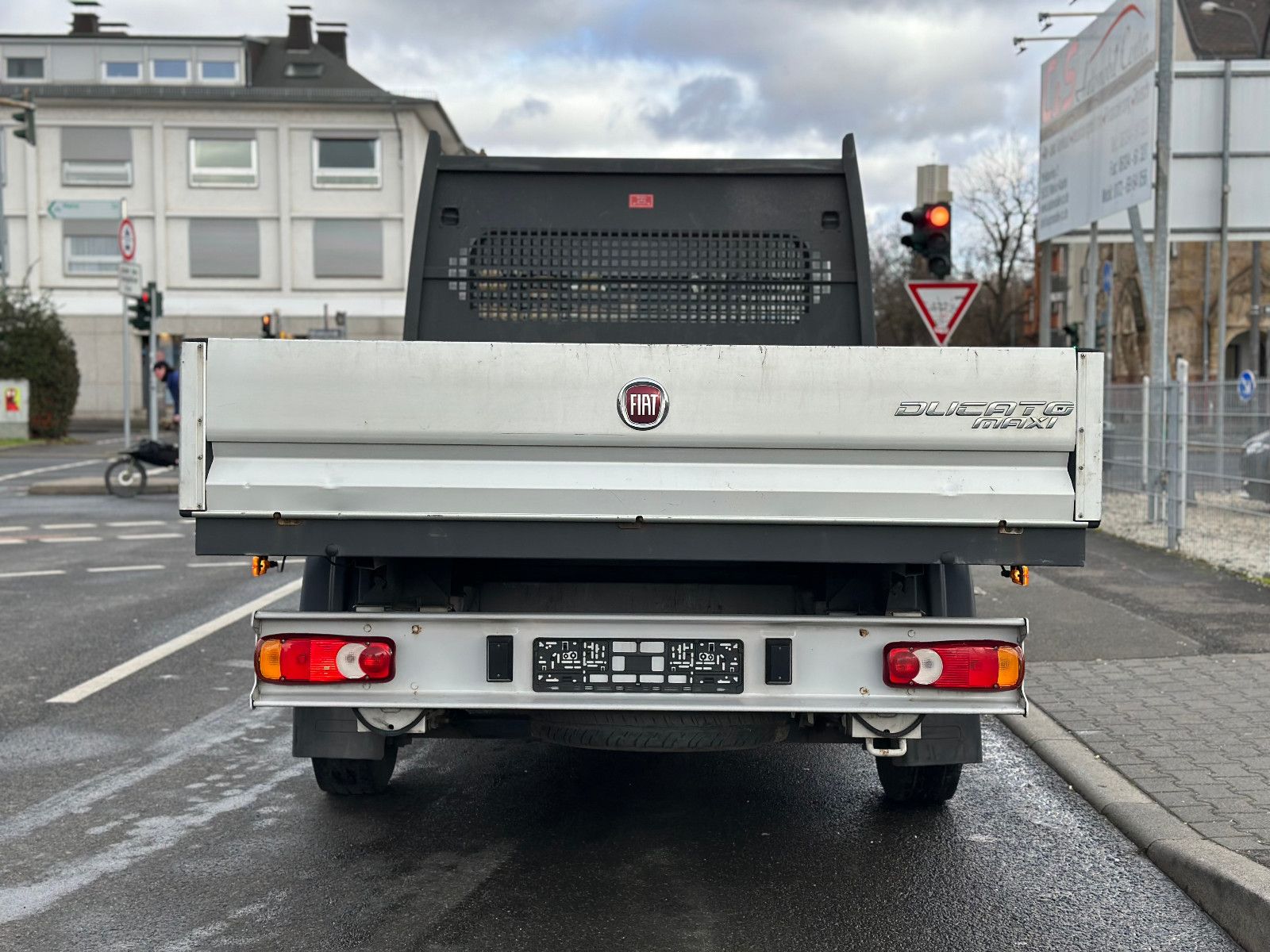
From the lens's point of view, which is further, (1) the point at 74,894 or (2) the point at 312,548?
(1) the point at 74,894

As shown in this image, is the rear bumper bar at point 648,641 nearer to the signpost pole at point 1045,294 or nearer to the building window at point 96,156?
the signpost pole at point 1045,294

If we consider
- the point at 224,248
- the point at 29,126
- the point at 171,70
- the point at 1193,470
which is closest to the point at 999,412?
the point at 1193,470

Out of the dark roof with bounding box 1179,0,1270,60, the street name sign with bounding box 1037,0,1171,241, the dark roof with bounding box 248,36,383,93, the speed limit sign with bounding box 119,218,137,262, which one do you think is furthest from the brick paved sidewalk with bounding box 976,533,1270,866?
the dark roof with bounding box 1179,0,1270,60

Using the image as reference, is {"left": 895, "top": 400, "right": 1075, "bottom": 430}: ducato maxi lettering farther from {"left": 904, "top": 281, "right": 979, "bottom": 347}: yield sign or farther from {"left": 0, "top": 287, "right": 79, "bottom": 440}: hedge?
{"left": 0, "top": 287, "right": 79, "bottom": 440}: hedge

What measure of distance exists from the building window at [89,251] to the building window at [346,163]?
7950 mm

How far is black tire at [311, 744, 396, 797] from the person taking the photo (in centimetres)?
526

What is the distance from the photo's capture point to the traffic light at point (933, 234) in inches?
578

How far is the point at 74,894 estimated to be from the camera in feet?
14.5

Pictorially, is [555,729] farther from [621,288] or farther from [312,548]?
[621,288]

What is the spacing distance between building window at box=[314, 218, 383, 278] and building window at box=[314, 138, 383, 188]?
1385mm

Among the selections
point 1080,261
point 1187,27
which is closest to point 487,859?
point 1187,27

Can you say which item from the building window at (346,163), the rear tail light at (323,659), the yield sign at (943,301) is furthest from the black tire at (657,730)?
the building window at (346,163)

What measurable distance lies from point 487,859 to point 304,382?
176 cm

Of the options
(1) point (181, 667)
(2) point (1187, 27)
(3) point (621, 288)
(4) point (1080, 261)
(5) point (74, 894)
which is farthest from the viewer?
(4) point (1080, 261)
